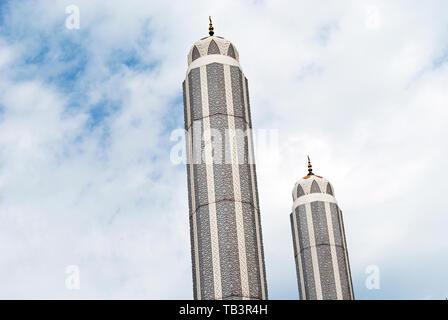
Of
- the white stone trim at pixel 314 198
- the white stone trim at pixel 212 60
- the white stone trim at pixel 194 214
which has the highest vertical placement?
the white stone trim at pixel 212 60

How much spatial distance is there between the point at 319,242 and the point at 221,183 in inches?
331

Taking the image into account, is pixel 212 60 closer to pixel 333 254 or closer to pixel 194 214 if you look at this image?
pixel 194 214

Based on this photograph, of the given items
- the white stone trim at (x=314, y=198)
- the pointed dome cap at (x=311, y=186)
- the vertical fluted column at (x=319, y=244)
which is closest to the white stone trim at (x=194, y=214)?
the vertical fluted column at (x=319, y=244)

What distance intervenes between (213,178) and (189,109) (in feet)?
5.63

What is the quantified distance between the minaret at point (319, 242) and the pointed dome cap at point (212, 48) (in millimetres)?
7773

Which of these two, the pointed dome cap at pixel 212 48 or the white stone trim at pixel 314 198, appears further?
the white stone trim at pixel 314 198

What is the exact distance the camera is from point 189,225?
506 inches

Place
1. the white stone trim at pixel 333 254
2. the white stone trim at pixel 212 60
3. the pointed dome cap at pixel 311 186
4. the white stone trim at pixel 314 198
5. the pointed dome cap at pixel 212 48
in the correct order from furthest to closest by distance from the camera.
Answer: the pointed dome cap at pixel 311 186 < the white stone trim at pixel 314 198 < the white stone trim at pixel 333 254 < the pointed dome cap at pixel 212 48 < the white stone trim at pixel 212 60

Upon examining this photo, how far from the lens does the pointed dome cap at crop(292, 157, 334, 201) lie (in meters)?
21.0

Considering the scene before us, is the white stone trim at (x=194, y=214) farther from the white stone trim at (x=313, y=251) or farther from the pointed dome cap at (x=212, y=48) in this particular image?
the white stone trim at (x=313, y=251)

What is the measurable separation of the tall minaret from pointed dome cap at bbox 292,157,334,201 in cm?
779

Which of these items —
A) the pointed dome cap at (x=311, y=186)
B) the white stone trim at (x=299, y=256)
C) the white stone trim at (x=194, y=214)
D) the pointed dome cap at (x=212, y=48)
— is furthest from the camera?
the pointed dome cap at (x=311, y=186)

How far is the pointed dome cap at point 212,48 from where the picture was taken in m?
13.8
